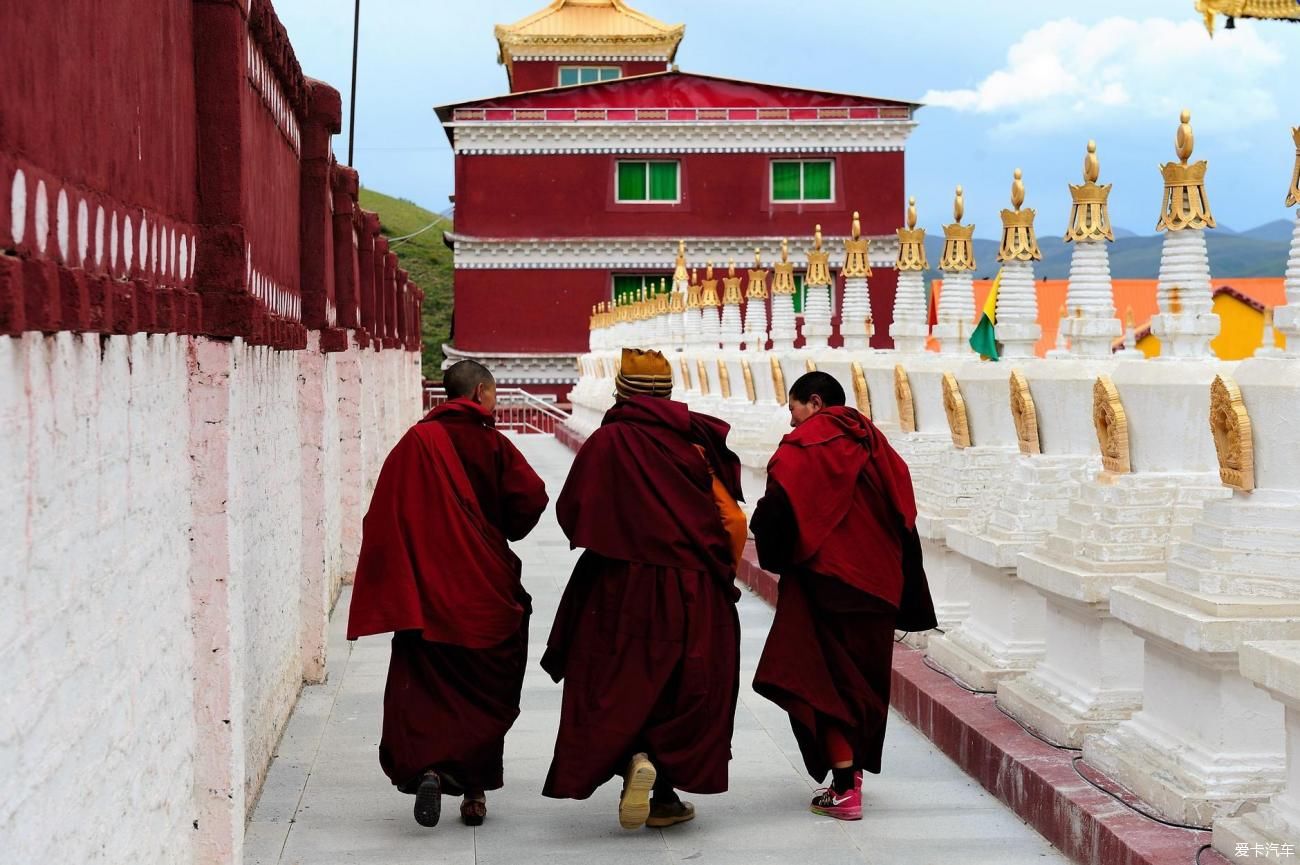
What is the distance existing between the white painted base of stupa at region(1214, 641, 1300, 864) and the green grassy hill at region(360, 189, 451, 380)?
166ft

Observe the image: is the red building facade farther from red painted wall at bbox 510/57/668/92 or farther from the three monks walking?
the three monks walking

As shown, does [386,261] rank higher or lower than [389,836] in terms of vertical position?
higher

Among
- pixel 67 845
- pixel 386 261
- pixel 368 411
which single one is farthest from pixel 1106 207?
pixel 386 261

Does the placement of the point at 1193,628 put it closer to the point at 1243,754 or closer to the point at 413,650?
the point at 1243,754

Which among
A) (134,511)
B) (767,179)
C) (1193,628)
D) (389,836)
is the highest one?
(767,179)

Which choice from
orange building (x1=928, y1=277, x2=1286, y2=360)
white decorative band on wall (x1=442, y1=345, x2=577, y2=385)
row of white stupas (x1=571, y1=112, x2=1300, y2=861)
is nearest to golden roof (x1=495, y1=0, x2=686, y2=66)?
white decorative band on wall (x1=442, y1=345, x2=577, y2=385)

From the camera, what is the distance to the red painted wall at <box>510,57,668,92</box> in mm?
45281

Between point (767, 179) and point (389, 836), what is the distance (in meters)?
34.9

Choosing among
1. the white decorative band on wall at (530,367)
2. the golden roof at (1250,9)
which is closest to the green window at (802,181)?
the white decorative band on wall at (530,367)

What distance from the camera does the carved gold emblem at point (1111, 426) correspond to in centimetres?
625

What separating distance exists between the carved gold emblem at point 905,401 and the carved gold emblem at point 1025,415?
1.90 meters

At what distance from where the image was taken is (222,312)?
542 cm

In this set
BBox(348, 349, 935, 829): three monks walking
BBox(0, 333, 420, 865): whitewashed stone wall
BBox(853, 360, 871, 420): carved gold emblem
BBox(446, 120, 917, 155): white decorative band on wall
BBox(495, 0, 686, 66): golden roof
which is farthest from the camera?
BBox(495, 0, 686, 66): golden roof

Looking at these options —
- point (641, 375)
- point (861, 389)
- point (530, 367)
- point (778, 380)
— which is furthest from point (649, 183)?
point (641, 375)
